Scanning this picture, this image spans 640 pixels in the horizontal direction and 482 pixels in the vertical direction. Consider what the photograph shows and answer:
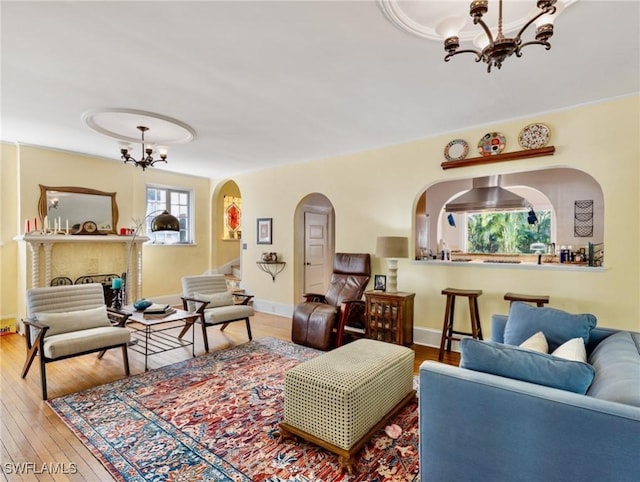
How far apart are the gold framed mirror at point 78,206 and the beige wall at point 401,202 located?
4.3 inches

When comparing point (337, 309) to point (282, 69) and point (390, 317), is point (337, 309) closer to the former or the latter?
point (390, 317)

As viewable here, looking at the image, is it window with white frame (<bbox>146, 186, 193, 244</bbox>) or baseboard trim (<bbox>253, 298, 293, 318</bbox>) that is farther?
window with white frame (<bbox>146, 186, 193, 244</bbox>)

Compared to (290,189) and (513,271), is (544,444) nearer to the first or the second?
(513,271)

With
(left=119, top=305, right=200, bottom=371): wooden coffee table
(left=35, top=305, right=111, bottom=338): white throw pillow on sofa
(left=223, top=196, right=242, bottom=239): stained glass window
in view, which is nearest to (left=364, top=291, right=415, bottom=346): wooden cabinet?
(left=119, top=305, right=200, bottom=371): wooden coffee table

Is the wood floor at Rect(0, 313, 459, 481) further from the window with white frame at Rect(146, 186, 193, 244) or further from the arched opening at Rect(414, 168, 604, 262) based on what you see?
the arched opening at Rect(414, 168, 604, 262)

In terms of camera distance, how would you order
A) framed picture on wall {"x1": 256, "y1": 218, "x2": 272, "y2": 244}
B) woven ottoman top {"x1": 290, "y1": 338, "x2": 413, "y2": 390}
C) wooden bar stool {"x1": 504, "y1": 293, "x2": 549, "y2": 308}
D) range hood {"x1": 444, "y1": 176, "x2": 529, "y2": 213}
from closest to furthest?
woven ottoman top {"x1": 290, "y1": 338, "x2": 413, "y2": 390}
wooden bar stool {"x1": 504, "y1": 293, "x2": 549, "y2": 308}
range hood {"x1": 444, "y1": 176, "x2": 529, "y2": 213}
framed picture on wall {"x1": 256, "y1": 218, "x2": 272, "y2": 244}

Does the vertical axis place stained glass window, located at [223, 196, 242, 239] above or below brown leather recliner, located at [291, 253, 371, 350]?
above

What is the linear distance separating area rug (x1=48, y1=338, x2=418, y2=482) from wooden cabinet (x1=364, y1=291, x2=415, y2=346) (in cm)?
A: 127

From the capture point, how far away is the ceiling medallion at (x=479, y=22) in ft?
5.26

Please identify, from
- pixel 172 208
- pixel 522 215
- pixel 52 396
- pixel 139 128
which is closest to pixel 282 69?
pixel 139 128

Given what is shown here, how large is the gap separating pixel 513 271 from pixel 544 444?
2780mm

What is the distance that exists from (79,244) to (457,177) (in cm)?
551

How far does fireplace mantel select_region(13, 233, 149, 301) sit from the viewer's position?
4531 mm

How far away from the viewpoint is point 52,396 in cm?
280
